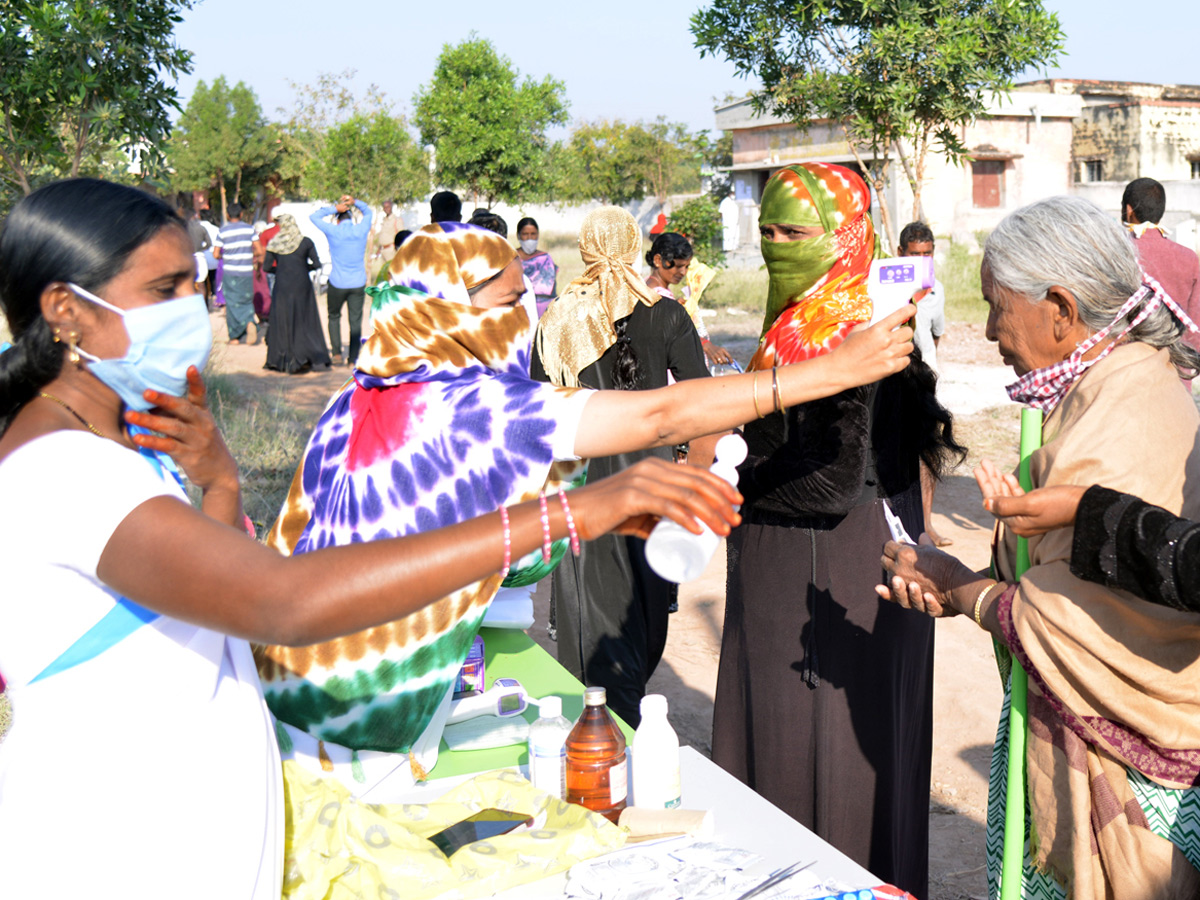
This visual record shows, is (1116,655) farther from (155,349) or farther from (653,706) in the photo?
(155,349)

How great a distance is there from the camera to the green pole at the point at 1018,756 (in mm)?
2082

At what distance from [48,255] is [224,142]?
3911 centimetres

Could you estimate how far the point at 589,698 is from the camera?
2.09 m

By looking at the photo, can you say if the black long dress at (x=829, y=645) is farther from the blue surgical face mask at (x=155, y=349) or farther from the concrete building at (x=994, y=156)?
the concrete building at (x=994, y=156)

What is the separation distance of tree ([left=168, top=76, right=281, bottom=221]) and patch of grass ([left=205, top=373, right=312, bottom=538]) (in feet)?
93.1

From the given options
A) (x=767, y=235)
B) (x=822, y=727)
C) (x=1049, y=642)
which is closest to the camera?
(x=1049, y=642)

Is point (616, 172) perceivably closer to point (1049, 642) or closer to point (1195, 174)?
point (1195, 174)

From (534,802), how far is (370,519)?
63 centimetres

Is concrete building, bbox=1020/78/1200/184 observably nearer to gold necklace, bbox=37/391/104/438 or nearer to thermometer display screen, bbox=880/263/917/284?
thermometer display screen, bbox=880/263/917/284

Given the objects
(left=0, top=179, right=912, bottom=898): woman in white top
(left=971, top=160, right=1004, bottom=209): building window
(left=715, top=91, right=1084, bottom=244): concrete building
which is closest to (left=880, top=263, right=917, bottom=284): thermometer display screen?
(left=0, top=179, right=912, bottom=898): woman in white top

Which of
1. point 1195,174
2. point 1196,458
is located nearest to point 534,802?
point 1196,458

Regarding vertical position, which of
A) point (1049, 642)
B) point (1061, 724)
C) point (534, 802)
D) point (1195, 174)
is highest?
point (1195, 174)

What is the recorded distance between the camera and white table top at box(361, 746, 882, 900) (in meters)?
1.83

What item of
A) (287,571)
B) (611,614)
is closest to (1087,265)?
(287,571)
